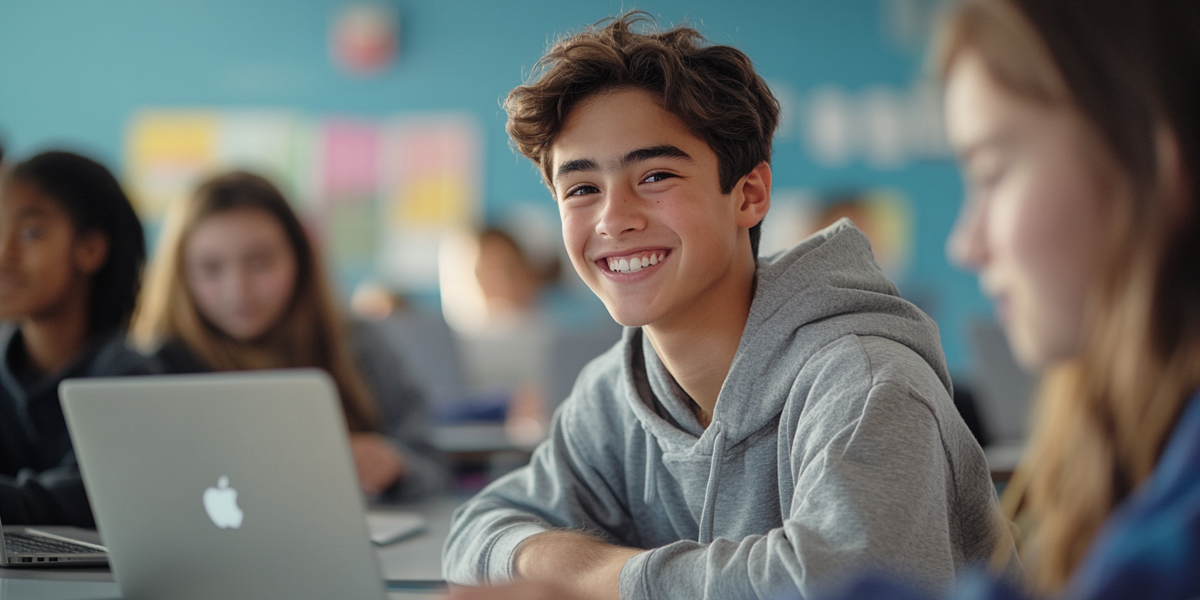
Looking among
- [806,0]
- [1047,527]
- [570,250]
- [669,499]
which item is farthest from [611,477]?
[806,0]

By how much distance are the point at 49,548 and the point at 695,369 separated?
2.97ft

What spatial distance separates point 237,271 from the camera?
6.79 feet

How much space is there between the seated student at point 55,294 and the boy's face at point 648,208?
1.04 m

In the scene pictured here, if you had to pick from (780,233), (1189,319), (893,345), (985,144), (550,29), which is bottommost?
(780,233)

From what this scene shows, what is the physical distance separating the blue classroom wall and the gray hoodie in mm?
3773

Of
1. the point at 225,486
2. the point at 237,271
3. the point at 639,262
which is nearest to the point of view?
the point at 225,486

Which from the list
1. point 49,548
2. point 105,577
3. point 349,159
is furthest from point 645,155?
point 349,159

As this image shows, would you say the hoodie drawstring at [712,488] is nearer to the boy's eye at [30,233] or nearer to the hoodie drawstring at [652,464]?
the hoodie drawstring at [652,464]

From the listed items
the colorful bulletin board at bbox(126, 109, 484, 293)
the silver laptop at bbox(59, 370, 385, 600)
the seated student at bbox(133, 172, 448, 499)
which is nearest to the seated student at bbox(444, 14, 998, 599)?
the silver laptop at bbox(59, 370, 385, 600)

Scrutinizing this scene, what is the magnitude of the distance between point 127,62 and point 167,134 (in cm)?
46

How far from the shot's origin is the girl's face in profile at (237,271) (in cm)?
208

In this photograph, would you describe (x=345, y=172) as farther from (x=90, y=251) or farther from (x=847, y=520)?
(x=847, y=520)

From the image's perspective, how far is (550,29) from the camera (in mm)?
5070

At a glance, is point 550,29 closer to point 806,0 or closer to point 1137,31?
point 806,0
